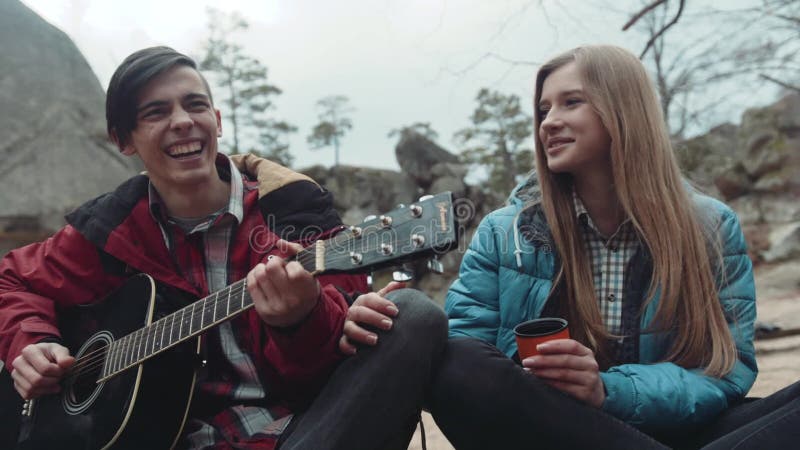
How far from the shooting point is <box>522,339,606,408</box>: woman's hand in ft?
4.90

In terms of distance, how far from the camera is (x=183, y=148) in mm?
2113

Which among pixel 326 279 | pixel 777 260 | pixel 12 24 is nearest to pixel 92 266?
pixel 326 279

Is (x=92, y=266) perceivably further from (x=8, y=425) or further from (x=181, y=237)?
(x=8, y=425)

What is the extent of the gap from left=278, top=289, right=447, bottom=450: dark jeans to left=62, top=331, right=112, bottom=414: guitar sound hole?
0.87 meters

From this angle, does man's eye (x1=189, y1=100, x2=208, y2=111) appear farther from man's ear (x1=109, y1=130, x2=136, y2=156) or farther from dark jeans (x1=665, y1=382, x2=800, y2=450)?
dark jeans (x1=665, y1=382, x2=800, y2=450)

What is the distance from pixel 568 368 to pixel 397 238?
0.50 metres

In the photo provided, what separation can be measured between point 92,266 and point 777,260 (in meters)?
12.8

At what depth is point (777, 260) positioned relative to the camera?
12055mm

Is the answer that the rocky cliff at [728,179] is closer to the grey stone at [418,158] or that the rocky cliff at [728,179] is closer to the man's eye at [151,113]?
the grey stone at [418,158]

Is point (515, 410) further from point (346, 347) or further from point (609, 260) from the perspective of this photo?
point (609, 260)

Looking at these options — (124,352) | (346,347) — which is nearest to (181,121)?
(124,352)

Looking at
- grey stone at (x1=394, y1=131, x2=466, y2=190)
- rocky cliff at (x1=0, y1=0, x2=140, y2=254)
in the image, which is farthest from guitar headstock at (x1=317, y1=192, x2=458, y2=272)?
grey stone at (x1=394, y1=131, x2=466, y2=190)

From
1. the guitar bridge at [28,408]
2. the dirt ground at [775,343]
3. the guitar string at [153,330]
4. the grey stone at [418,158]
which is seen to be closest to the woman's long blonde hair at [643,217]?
the guitar string at [153,330]

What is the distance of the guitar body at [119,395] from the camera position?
1.83 m
